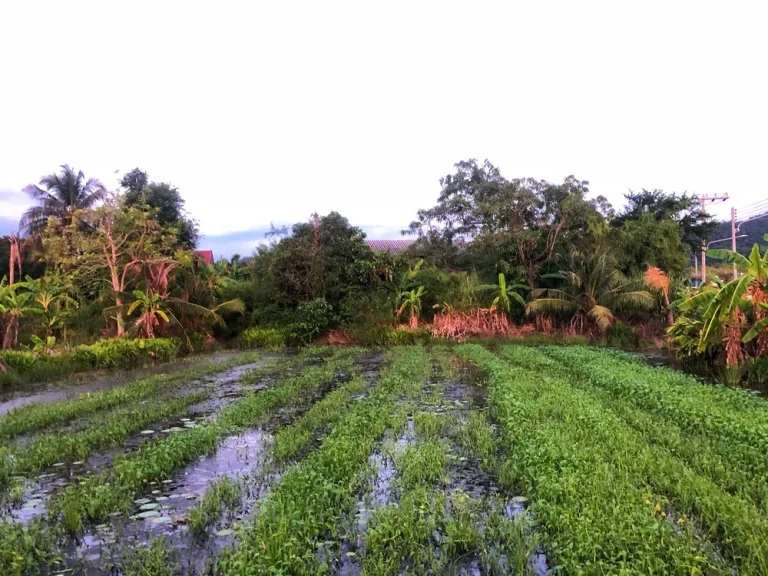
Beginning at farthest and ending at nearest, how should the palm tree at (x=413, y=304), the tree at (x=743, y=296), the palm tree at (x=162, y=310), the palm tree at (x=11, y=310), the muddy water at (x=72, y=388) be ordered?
the palm tree at (x=413, y=304) → the palm tree at (x=162, y=310) → the palm tree at (x=11, y=310) → the tree at (x=743, y=296) → the muddy water at (x=72, y=388)

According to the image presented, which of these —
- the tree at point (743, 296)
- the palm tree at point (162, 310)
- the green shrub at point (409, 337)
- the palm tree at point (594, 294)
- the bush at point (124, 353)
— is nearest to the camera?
the tree at point (743, 296)

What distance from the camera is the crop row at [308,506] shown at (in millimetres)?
4172

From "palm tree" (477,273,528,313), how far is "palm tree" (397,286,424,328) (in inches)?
112

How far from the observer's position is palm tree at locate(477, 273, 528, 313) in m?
25.1

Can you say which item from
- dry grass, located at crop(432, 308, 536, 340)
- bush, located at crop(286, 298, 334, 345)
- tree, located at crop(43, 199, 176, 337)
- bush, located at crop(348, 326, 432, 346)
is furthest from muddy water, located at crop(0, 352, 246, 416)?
dry grass, located at crop(432, 308, 536, 340)

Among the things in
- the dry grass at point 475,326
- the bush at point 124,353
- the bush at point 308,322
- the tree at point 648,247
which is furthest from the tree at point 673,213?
the bush at point 124,353

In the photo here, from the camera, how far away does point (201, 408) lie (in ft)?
35.9

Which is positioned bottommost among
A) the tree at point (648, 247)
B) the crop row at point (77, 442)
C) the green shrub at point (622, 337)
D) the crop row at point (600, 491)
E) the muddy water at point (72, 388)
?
the green shrub at point (622, 337)

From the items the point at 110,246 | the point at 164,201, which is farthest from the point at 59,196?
the point at 110,246

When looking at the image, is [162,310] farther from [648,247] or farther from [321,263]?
[648,247]

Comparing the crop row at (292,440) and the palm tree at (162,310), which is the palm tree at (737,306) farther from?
the palm tree at (162,310)

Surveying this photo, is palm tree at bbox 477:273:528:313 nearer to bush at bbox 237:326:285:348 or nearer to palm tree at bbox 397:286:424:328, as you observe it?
palm tree at bbox 397:286:424:328

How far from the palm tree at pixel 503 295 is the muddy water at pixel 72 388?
1269cm

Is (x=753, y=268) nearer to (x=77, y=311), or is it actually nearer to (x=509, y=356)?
(x=509, y=356)
